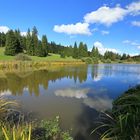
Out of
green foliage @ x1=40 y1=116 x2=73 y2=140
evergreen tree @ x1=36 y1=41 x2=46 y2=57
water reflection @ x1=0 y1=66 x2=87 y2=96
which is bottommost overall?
water reflection @ x1=0 y1=66 x2=87 y2=96

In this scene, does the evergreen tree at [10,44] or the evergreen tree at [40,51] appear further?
the evergreen tree at [40,51]

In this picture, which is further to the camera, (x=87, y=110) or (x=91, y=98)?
(x=91, y=98)

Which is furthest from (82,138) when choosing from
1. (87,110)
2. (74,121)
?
(87,110)

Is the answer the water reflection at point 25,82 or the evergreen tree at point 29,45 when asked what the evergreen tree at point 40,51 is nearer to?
the evergreen tree at point 29,45

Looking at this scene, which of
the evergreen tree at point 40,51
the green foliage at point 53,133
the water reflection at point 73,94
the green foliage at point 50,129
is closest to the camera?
the green foliage at point 53,133

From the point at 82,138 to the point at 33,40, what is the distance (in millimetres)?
64411

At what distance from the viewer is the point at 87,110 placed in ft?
34.3

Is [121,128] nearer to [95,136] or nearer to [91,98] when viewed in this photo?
[95,136]

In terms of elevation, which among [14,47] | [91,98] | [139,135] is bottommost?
[91,98]

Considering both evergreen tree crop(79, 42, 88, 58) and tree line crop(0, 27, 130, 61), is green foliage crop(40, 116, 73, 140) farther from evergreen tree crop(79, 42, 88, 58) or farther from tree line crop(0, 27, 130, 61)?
evergreen tree crop(79, 42, 88, 58)

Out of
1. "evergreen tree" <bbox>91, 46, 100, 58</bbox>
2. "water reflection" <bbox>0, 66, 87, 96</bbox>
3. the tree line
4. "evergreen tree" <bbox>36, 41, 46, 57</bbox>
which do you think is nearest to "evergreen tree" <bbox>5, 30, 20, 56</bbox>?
A: the tree line

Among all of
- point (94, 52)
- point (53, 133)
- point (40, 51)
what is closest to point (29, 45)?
point (40, 51)

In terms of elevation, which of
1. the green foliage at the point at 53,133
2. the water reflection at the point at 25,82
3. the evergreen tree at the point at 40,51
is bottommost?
the water reflection at the point at 25,82

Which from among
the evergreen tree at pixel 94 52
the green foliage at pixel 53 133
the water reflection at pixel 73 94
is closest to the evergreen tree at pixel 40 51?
the evergreen tree at pixel 94 52
